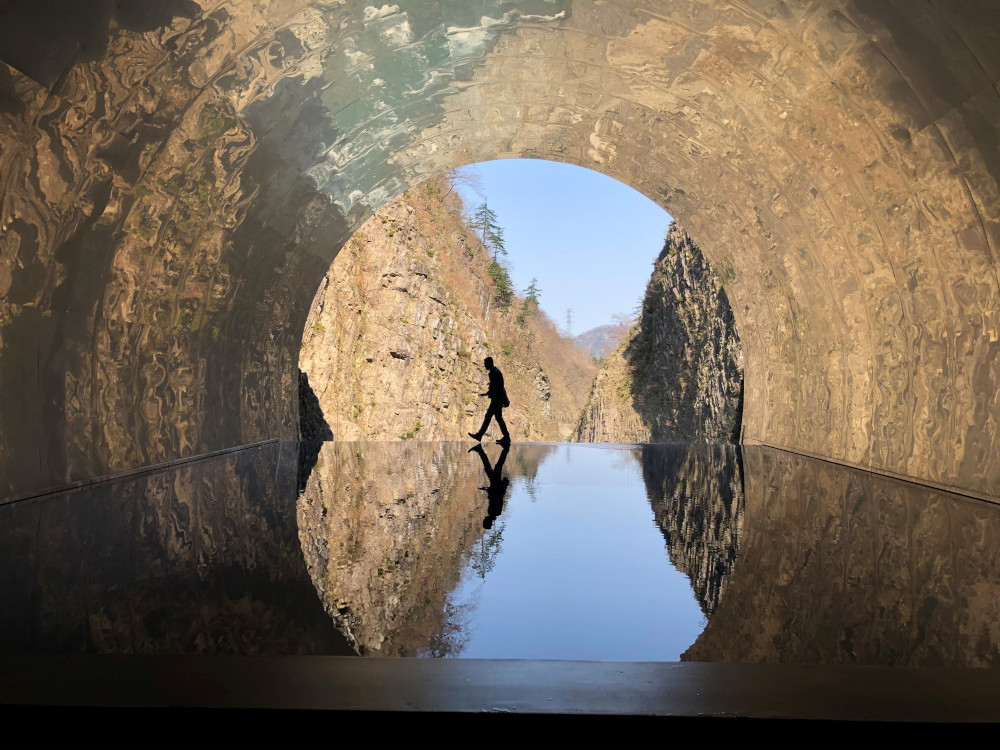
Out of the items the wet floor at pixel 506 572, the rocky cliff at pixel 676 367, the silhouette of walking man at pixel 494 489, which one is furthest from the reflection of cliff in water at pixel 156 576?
the rocky cliff at pixel 676 367

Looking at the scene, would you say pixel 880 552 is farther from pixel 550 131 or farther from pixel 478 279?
pixel 478 279

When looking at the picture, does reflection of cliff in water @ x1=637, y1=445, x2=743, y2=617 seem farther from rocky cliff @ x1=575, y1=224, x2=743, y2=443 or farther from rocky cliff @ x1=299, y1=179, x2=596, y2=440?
rocky cliff @ x1=299, y1=179, x2=596, y2=440

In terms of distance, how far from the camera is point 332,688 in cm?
297

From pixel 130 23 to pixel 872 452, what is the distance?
347 inches

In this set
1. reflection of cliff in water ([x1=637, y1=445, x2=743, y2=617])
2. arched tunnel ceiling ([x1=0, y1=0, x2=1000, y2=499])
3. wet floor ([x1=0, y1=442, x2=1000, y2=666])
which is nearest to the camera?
wet floor ([x1=0, y1=442, x2=1000, y2=666])

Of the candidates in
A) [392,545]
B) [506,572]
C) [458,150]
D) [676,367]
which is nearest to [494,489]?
[392,545]

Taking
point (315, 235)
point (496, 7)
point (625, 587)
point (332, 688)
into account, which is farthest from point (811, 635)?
point (315, 235)

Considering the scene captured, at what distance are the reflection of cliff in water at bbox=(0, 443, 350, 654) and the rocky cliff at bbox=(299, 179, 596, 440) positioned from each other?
2327 cm

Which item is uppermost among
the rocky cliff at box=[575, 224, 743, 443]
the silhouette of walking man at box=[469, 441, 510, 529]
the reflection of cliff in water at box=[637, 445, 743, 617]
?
the rocky cliff at box=[575, 224, 743, 443]

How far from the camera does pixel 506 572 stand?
4.98 meters

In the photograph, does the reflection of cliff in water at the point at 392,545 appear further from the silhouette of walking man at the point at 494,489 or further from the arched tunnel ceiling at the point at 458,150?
the arched tunnel ceiling at the point at 458,150

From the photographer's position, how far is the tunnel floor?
300cm

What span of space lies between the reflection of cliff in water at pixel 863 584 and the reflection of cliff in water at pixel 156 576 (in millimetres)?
1841

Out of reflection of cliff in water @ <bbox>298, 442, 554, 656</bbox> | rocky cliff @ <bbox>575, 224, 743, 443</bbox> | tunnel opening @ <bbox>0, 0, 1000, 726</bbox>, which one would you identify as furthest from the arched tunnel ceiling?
→ rocky cliff @ <bbox>575, 224, 743, 443</bbox>
